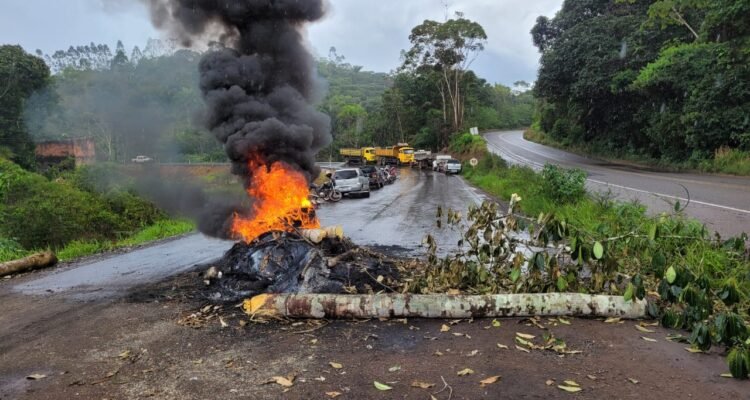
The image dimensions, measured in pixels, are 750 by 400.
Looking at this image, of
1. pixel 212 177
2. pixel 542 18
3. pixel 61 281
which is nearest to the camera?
pixel 61 281

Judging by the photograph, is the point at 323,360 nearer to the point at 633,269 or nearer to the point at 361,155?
the point at 633,269

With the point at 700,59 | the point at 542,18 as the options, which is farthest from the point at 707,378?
the point at 542,18

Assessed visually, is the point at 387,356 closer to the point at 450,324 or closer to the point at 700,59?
the point at 450,324

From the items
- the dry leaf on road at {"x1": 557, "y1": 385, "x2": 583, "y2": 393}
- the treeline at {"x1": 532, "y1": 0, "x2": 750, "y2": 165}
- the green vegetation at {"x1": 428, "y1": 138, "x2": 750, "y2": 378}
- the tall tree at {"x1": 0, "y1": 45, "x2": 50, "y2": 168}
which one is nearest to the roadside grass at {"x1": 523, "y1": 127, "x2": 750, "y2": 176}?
the treeline at {"x1": 532, "y1": 0, "x2": 750, "y2": 165}

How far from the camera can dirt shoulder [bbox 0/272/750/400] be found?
381cm

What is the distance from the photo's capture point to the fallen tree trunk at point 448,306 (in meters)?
5.37

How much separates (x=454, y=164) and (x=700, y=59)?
19554mm

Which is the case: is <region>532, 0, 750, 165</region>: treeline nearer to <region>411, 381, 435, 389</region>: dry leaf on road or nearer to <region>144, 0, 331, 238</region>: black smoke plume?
<region>144, 0, 331, 238</region>: black smoke plume

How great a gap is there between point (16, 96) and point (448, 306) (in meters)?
38.4

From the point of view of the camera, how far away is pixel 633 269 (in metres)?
6.64

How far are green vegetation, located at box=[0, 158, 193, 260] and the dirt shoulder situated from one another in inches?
290

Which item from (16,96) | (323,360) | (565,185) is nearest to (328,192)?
(565,185)

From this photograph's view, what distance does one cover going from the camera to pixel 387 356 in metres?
4.50

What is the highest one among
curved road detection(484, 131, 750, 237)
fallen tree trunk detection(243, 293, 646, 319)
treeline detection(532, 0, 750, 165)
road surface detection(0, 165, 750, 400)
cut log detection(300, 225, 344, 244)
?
treeline detection(532, 0, 750, 165)
